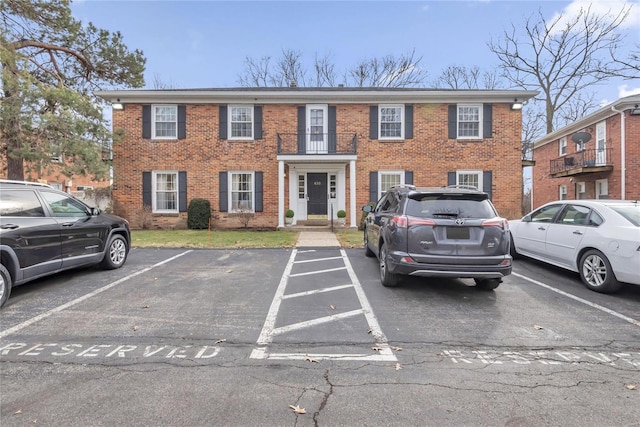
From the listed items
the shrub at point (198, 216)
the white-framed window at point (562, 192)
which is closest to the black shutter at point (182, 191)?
the shrub at point (198, 216)

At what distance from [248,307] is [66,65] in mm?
17545

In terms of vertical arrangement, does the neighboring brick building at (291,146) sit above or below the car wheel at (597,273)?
above

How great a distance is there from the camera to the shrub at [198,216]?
14.2m

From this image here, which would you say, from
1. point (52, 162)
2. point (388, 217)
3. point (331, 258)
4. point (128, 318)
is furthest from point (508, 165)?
point (52, 162)

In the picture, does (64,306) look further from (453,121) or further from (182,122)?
(453,121)

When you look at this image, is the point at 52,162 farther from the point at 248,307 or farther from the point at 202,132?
the point at 248,307

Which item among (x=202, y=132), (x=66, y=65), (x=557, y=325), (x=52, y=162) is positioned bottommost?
(x=557, y=325)

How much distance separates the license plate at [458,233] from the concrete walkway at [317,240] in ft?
17.1

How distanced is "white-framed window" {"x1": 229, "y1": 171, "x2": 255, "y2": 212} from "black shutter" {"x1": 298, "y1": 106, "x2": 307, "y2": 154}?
7.71 feet

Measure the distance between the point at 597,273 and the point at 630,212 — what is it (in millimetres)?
1078

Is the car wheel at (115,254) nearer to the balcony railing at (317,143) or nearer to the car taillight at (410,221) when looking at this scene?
the car taillight at (410,221)

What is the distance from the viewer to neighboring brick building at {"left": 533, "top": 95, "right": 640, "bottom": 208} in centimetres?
1565

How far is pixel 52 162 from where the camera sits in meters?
13.1

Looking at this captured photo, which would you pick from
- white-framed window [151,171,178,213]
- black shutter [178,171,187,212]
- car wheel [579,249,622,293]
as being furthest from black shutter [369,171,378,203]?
car wheel [579,249,622,293]
